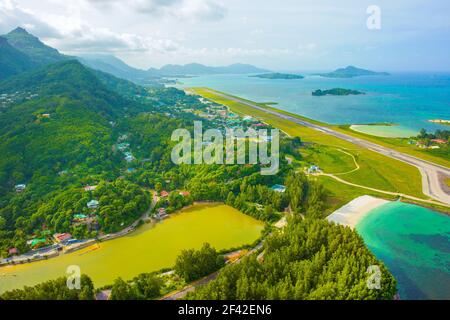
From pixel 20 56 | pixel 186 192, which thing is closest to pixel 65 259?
pixel 186 192

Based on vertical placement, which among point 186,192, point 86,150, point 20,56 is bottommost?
point 186,192

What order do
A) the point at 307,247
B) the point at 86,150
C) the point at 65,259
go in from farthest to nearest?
the point at 86,150 → the point at 65,259 → the point at 307,247

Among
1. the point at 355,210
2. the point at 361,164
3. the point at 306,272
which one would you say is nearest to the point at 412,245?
the point at 355,210

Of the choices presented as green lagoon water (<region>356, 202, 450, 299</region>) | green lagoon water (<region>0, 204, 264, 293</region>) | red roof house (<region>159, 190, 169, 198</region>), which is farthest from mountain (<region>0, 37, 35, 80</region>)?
green lagoon water (<region>356, 202, 450, 299</region>)

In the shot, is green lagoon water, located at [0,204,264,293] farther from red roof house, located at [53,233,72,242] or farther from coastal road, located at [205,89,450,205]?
coastal road, located at [205,89,450,205]

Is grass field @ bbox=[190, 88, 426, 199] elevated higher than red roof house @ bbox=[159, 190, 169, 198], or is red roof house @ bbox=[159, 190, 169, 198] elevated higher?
grass field @ bbox=[190, 88, 426, 199]

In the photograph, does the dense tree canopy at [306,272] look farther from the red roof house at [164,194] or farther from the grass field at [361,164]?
the grass field at [361,164]
